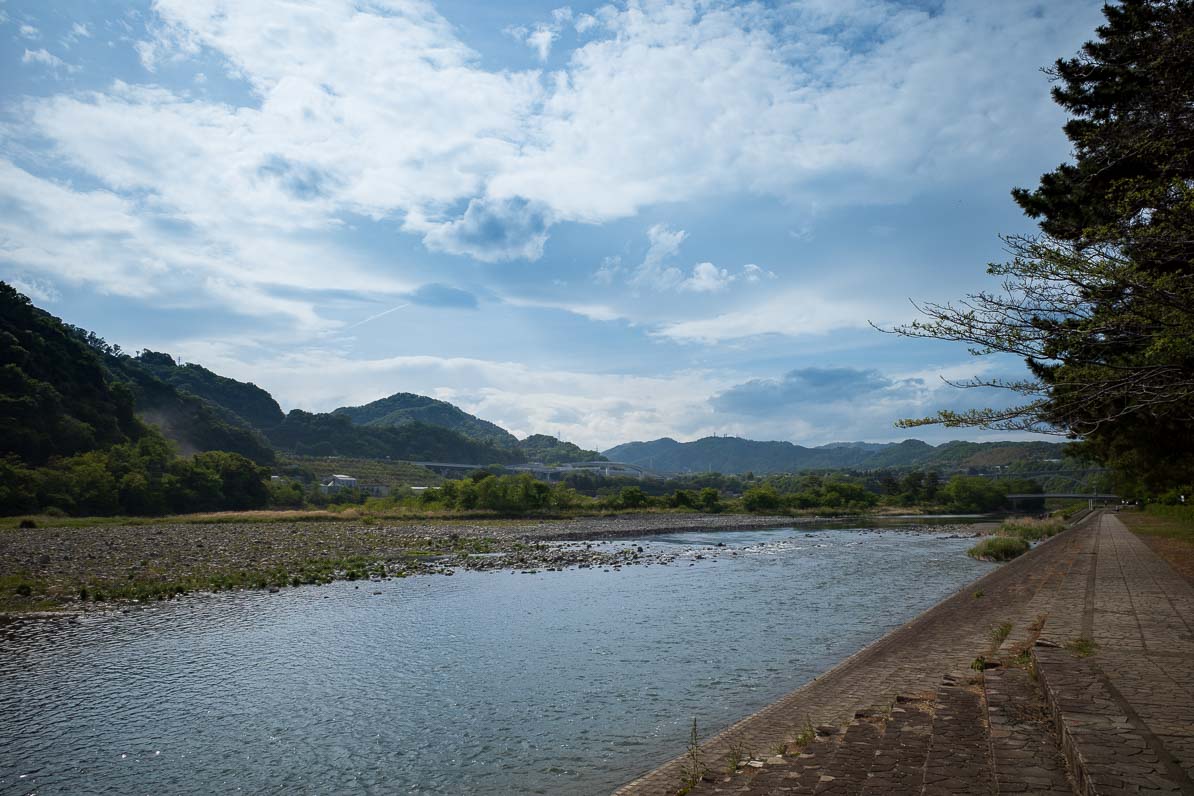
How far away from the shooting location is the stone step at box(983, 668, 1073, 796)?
18.6ft

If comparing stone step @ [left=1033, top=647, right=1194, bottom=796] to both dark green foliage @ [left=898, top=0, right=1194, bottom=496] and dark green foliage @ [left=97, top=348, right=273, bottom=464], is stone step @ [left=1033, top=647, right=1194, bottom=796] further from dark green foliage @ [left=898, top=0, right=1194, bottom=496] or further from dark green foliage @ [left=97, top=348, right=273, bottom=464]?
dark green foliage @ [left=97, top=348, right=273, bottom=464]

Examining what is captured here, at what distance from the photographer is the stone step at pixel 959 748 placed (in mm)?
6055

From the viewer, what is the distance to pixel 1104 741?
5859mm

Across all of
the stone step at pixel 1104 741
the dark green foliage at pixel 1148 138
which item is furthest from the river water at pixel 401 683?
the dark green foliage at pixel 1148 138

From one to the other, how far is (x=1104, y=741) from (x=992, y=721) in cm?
164

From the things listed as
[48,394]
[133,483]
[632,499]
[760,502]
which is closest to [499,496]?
[632,499]

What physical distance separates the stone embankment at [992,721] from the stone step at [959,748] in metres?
0.02

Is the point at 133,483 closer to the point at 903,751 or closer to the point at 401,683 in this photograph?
the point at 401,683

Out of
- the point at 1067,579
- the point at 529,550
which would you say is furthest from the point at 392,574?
the point at 1067,579

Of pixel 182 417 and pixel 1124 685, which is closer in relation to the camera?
pixel 1124 685

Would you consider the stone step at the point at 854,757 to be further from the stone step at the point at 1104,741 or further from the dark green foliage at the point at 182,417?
the dark green foliage at the point at 182,417

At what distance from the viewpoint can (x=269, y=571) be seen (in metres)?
29.0

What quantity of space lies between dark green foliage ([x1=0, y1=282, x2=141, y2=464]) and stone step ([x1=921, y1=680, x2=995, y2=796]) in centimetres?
8321

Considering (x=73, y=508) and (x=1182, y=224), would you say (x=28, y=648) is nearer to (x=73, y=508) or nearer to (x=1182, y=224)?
(x=1182, y=224)
